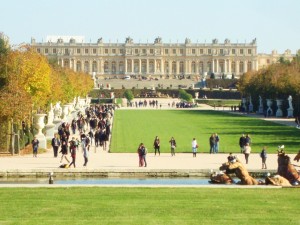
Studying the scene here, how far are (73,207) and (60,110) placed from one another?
39.2 metres

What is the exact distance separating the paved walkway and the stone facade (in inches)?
5585

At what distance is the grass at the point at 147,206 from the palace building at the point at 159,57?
154 meters

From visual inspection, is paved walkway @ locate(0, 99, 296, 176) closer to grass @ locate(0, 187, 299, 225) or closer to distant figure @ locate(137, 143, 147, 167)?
distant figure @ locate(137, 143, 147, 167)

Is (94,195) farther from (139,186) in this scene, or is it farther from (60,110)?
(60,110)

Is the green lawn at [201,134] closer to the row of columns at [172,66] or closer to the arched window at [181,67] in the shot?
the row of columns at [172,66]

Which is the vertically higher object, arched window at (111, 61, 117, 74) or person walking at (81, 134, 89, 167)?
arched window at (111, 61, 117, 74)

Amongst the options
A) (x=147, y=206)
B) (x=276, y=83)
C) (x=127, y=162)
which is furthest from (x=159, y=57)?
(x=147, y=206)

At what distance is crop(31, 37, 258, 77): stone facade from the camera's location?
174 metres

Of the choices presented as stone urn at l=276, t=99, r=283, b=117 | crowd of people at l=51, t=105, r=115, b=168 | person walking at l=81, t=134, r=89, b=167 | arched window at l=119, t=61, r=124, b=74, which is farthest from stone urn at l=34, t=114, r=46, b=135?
arched window at l=119, t=61, r=124, b=74

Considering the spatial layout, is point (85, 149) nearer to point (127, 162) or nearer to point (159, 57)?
point (127, 162)

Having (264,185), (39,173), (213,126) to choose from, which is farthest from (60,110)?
(264,185)

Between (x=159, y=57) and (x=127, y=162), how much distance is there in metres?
148

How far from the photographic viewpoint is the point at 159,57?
175 metres

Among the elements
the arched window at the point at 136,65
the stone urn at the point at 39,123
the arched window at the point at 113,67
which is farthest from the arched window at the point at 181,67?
the stone urn at the point at 39,123
